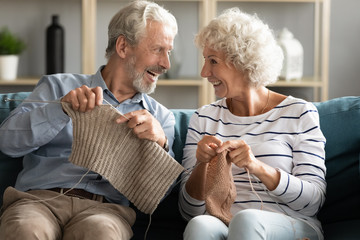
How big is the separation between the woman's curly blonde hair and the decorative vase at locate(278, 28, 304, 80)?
5.50 feet

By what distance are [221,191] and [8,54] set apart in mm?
2352

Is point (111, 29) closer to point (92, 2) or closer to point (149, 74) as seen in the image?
point (149, 74)

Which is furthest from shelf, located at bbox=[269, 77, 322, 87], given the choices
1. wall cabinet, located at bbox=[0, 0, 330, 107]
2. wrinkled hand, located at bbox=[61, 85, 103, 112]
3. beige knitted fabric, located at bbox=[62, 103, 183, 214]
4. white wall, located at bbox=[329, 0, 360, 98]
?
wrinkled hand, located at bbox=[61, 85, 103, 112]

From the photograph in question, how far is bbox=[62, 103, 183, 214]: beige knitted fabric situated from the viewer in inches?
75.7

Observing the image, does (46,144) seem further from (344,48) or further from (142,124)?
(344,48)

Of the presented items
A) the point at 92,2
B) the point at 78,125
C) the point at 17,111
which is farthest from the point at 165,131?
the point at 92,2

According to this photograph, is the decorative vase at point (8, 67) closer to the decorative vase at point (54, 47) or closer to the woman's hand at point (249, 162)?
the decorative vase at point (54, 47)

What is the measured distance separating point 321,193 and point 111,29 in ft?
3.45

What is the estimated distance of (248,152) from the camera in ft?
6.01

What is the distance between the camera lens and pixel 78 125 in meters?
1.91

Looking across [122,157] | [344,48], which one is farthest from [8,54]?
[344,48]

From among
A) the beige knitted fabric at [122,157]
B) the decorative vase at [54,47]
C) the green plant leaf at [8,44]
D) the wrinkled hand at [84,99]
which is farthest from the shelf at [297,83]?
the wrinkled hand at [84,99]

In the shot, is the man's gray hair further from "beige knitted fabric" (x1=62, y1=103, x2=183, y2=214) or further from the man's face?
"beige knitted fabric" (x1=62, y1=103, x2=183, y2=214)

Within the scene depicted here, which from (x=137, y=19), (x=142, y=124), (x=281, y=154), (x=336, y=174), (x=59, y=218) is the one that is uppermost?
(x=137, y=19)
